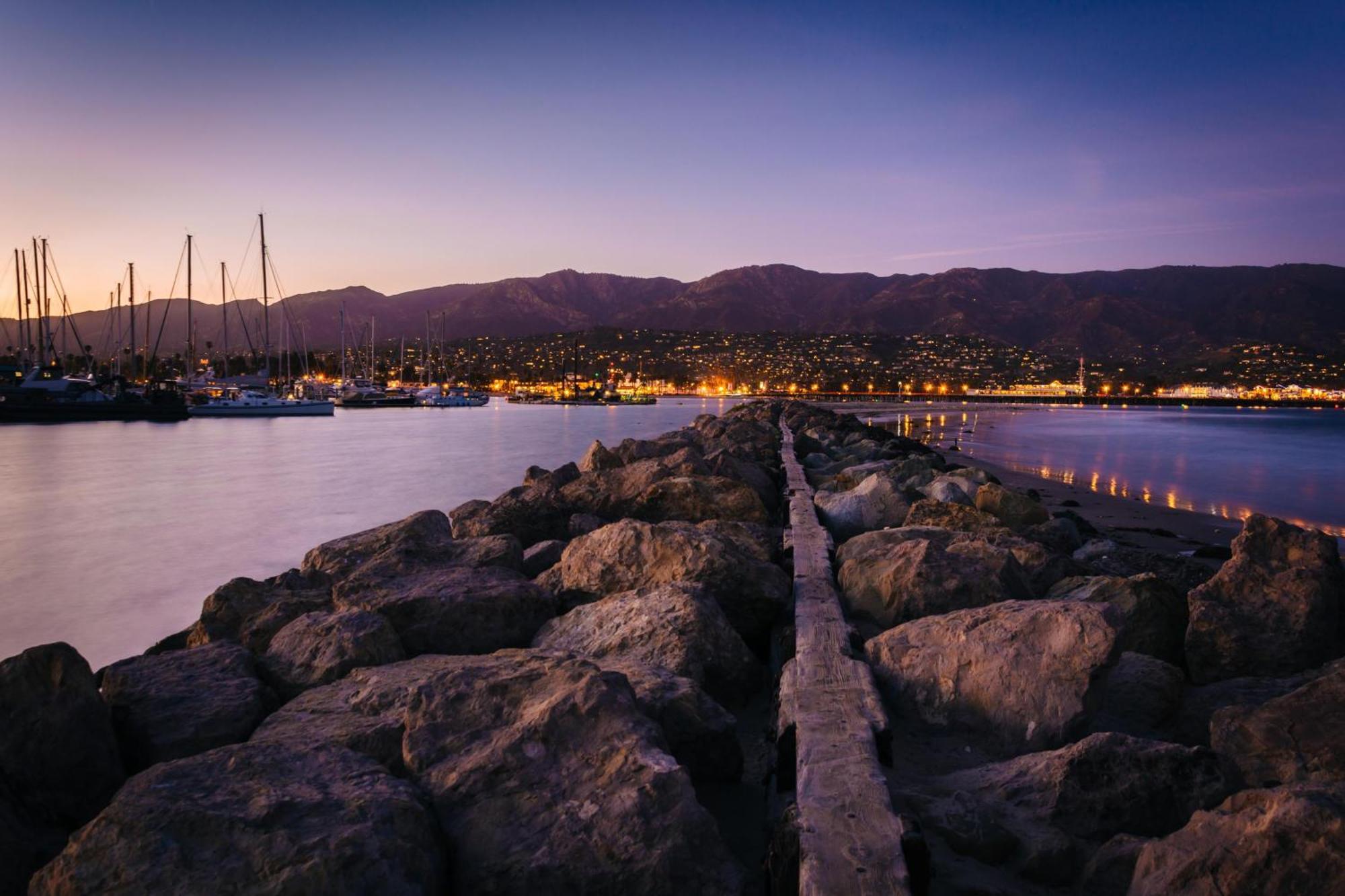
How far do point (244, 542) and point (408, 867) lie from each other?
43.0 feet

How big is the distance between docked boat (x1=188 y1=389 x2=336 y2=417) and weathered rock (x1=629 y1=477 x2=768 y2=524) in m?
62.8

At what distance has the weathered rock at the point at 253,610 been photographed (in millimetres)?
5109

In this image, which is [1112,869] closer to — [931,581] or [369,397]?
[931,581]

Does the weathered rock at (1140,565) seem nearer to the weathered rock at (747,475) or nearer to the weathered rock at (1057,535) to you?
the weathered rock at (1057,535)

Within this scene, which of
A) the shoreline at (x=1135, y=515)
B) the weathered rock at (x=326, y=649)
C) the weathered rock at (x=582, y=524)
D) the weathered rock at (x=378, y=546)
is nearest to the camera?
the weathered rock at (x=326, y=649)

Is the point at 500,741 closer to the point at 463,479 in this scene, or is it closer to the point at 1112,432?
the point at 463,479

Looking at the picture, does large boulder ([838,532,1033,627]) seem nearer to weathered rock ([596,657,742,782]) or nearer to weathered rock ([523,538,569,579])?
weathered rock ([596,657,742,782])

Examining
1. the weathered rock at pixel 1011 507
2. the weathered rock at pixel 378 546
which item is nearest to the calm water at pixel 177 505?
the weathered rock at pixel 378 546

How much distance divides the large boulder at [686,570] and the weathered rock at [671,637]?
1.61 ft

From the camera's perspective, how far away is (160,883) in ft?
7.64

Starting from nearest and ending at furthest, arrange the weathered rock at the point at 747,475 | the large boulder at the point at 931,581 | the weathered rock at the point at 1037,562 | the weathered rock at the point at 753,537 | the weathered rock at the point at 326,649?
the weathered rock at the point at 326,649 → the large boulder at the point at 931,581 → the weathered rock at the point at 1037,562 → the weathered rock at the point at 753,537 → the weathered rock at the point at 747,475

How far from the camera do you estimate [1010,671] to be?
3998mm

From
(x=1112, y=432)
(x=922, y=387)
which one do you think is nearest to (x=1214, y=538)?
(x=1112, y=432)

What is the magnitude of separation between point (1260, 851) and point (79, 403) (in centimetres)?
6502
